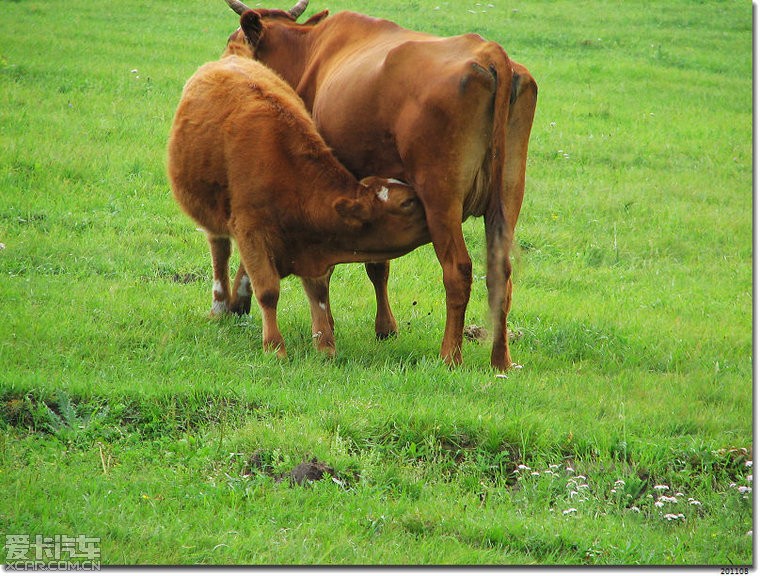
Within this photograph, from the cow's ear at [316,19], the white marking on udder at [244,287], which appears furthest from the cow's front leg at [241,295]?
the cow's ear at [316,19]

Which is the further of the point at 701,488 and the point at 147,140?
the point at 147,140

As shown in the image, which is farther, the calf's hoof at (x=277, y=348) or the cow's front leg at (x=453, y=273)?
the calf's hoof at (x=277, y=348)

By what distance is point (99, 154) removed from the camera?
456 inches

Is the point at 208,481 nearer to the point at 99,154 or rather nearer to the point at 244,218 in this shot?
the point at 244,218

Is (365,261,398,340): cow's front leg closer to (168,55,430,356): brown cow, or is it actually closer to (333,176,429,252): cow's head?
(168,55,430,356): brown cow

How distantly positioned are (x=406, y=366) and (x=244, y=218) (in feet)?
5.05

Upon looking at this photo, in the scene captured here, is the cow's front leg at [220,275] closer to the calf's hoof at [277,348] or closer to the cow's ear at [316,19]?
the calf's hoof at [277,348]

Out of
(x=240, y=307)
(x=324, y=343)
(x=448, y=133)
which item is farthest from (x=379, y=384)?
(x=240, y=307)

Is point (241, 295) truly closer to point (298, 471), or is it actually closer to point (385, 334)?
point (385, 334)

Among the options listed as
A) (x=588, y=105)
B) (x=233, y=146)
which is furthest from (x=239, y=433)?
(x=588, y=105)

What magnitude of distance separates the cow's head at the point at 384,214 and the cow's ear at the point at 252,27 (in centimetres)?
256

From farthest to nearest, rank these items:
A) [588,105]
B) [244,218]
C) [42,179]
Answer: [588,105] < [42,179] < [244,218]

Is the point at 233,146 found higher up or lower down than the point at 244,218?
higher up

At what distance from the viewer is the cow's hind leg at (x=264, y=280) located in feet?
23.1
